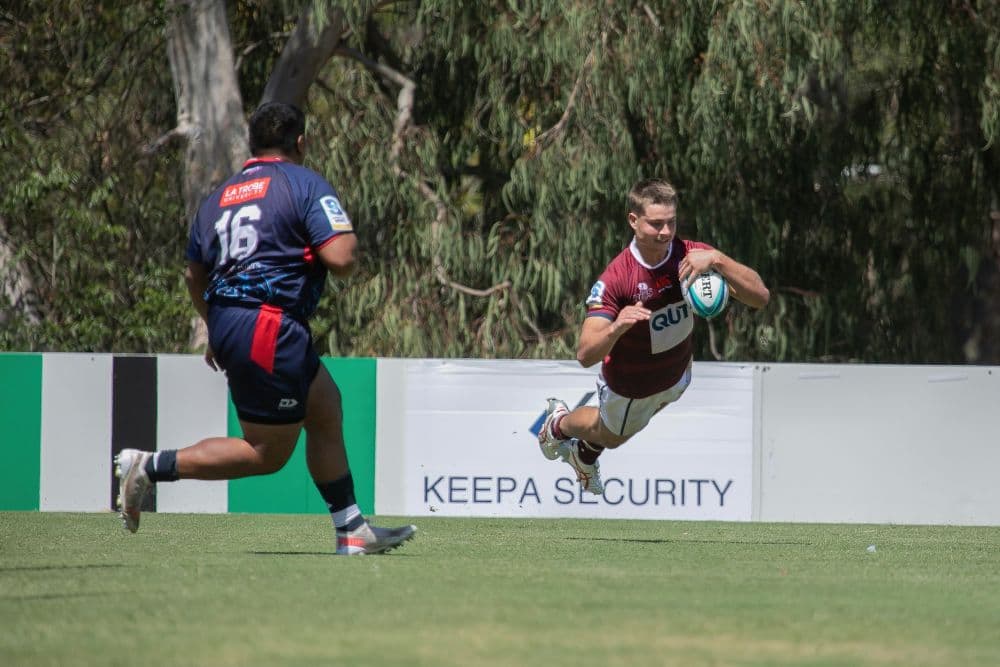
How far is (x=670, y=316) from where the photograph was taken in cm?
836

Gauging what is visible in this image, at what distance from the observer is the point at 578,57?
15.2 meters

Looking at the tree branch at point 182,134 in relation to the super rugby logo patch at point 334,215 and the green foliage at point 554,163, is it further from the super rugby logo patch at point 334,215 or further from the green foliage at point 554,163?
the super rugby logo patch at point 334,215

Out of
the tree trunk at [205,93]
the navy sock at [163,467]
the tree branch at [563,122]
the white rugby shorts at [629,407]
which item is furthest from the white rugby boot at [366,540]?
the tree trunk at [205,93]

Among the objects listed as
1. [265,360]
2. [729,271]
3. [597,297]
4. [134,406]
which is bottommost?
[134,406]

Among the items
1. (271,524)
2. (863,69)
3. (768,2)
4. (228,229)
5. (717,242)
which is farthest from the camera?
(863,69)

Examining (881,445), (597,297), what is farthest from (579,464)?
(881,445)

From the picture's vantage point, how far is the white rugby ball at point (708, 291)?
25.4 feet

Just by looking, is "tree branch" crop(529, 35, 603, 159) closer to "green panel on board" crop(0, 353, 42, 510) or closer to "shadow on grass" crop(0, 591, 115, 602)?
"green panel on board" crop(0, 353, 42, 510)

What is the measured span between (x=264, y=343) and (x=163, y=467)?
2.38 feet

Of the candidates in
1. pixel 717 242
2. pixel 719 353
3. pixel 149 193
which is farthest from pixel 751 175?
pixel 149 193

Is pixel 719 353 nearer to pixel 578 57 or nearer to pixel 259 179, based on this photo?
pixel 578 57

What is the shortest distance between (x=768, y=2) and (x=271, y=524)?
7.74 metres

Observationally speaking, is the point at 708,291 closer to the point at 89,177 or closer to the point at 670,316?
the point at 670,316

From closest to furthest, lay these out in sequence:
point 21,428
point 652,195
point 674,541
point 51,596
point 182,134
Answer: point 51,596
point 652,195
point 674,541
point 21,428
point 182,134
